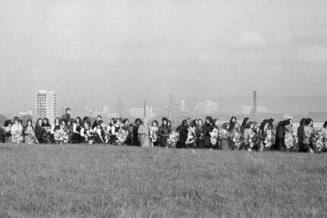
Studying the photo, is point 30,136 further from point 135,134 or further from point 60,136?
point 135,134

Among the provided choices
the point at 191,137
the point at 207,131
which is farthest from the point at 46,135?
the point at 207,131

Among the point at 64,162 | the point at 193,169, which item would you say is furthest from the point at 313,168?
the point at 64,162

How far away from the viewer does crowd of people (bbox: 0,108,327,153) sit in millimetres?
20469

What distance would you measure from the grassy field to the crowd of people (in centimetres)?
362

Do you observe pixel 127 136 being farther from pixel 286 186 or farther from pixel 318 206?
pixel 318 206

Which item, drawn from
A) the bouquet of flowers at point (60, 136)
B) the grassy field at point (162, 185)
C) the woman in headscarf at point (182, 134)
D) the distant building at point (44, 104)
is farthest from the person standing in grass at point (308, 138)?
the distant building at point (44, 104)

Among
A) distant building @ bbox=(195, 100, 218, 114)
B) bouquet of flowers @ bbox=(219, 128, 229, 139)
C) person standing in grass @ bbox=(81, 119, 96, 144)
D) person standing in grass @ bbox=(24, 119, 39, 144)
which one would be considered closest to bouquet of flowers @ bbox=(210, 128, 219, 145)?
bouquet of flowers @ bbox=(219, 128, 229, 139)

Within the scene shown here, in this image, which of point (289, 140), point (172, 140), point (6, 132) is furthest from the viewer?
point (6, 132)

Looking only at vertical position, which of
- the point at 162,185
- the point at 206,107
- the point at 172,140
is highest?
the point at 206,107

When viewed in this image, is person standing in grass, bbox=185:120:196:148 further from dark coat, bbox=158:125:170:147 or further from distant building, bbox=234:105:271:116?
distant building, bbox=234:105:271:116

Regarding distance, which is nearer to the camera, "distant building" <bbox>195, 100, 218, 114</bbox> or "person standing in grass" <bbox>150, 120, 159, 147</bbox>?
"person standing in grass" <bbox>150, 120, 159, 147</bbox>

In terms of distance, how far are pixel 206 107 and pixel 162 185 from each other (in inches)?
2612

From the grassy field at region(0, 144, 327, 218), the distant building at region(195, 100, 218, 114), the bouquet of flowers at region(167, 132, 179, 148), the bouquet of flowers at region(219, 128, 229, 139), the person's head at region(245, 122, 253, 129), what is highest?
the distant building at region(195, 100, 218, 114)

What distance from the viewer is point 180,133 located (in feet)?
72.9
